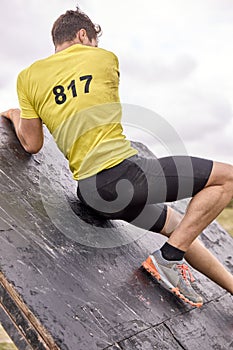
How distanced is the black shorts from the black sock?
0.76 ft

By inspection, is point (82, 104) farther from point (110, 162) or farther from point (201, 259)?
point (201, 259)

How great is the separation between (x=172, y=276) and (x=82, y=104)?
922 mm

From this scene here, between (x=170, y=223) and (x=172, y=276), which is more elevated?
(x=170, y=223)

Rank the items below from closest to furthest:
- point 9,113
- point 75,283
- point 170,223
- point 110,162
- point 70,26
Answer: point 75,283 → point 110,162 → point 70,26 → point 170,223 → point 9,113

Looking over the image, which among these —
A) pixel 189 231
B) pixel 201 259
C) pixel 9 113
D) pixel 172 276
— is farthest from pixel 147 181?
Answer: pixel 9 113

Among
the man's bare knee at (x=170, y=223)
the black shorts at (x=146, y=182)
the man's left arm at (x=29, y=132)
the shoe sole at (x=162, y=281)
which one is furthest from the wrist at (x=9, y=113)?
the shoe sole at (x=162, y=281)

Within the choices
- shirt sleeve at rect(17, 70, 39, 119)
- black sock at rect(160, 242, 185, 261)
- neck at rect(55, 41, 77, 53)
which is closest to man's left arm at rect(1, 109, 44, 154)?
shirt sleeve at rect(17, 70, 39, 119)

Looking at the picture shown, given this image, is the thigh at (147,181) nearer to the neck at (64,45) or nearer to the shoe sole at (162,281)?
the shoe sole at (162,281)

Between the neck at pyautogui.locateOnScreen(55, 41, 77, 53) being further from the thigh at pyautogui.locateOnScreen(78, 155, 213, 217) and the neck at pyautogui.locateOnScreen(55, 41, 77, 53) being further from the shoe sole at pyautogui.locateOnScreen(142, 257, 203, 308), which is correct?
the shoe sole at pyautogui.locateOnScreen(142, 257, 203, 308)

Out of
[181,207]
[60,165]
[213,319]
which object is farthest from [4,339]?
[213,319]

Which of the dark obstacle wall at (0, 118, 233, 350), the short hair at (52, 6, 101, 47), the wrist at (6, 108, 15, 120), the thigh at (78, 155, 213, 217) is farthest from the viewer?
the wrist at (6, 108, 15, 120)

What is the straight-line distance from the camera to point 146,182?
291 cm

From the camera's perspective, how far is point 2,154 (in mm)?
3250

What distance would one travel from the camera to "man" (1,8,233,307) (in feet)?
9.53
